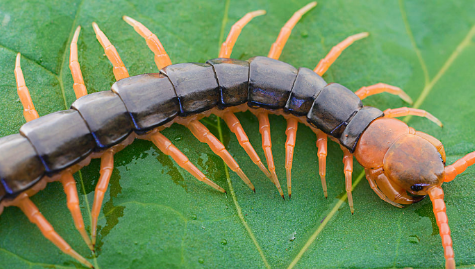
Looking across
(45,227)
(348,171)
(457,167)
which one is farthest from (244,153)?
(457,167)

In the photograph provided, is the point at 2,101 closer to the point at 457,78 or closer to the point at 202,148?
the point at 202,148

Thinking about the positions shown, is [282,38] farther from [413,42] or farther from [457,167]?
[457,167]

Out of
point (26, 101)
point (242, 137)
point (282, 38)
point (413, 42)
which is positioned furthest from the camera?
point (413, 42)

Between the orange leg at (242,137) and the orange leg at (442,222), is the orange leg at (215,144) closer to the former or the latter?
the orange leg at (242,137)

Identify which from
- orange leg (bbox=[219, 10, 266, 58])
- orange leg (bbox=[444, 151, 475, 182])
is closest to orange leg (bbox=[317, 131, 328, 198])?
orange leg (bbox=[444, 151, 475, 182])

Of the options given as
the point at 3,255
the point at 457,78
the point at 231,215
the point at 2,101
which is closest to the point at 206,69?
the point at 231,215

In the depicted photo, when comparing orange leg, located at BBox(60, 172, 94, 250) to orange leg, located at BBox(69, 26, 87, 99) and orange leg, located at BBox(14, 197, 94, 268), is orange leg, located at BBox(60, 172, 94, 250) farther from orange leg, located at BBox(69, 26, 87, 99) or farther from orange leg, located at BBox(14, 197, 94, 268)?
orange leg, located at BBox(69, 26, 87, 99)
